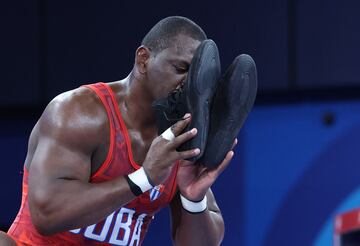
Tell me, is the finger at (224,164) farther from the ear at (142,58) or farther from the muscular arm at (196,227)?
the ear at (142,58)

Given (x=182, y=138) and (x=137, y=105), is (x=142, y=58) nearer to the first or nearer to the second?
(x=137, y=105)

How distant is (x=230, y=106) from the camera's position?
2482 mm

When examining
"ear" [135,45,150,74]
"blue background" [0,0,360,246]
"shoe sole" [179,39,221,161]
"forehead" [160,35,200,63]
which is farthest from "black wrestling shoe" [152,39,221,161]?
"blue background" [0,0,360,246]

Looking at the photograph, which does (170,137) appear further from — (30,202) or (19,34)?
(19,34)

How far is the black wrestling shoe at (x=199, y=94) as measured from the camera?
235 centimetres

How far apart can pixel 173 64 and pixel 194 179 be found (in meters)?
0.42

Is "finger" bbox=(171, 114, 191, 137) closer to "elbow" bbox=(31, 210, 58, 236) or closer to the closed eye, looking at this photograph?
the closed eye

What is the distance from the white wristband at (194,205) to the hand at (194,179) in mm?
32

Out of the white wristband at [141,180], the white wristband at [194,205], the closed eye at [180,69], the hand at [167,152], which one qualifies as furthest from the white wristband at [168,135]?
the white wristband at [194,205]

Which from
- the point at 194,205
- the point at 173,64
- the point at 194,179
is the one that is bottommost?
the point at 194,205

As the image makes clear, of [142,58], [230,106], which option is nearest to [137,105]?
[142,58]

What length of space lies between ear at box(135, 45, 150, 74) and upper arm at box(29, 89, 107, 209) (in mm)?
212

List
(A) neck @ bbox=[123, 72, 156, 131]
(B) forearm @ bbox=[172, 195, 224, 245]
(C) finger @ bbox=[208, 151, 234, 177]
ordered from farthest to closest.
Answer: (B) forearm @ bbox=[172, 195, 224, 245] → (A) neck @ bbox=[123, 72, 156, 131] → (C) finger @ bbox=[208, 151, 234, 177]

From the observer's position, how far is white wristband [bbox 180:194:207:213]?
2.80 meters
